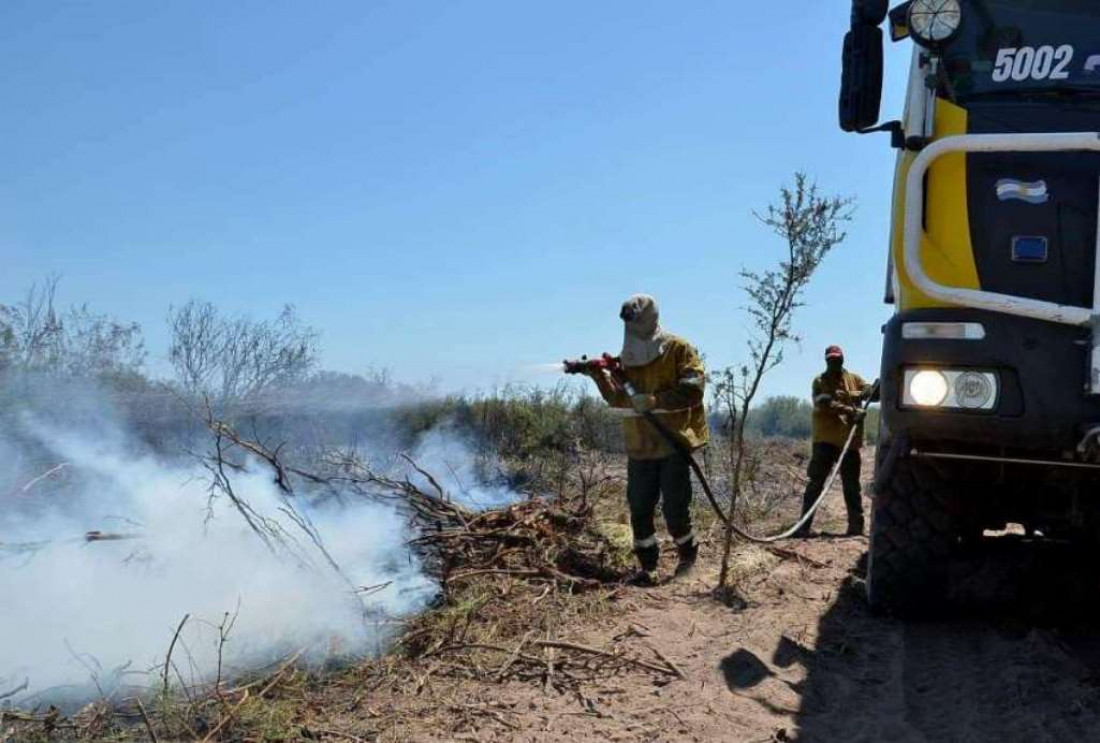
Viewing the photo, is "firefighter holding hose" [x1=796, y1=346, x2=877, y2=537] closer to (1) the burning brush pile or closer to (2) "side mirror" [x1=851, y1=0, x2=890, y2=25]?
(1) the burning brush pile

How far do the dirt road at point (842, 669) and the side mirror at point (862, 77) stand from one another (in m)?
2.50

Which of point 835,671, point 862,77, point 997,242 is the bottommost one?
point 835,671

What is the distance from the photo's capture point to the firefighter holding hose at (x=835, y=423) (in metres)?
8.83

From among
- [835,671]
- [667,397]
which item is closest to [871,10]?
[667,397]

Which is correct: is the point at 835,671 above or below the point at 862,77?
below

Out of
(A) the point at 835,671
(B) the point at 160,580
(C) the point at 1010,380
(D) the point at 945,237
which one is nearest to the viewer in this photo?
(C) the point at 1010,380

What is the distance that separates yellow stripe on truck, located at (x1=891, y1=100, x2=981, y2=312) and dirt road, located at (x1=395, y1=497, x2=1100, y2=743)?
1791mm

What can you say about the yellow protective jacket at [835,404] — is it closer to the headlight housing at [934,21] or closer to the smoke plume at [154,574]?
the smoke plume at [154,574]

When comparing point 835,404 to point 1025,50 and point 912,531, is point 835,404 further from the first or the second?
point 1025,50

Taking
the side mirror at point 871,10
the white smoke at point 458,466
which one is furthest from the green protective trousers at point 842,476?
the side mirror at point 871,10

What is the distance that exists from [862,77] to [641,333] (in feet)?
8.62

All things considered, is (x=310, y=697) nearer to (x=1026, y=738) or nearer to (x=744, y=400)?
(x=1026, y=738)

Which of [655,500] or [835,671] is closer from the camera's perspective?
[835,671]

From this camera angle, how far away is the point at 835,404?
8.83 m
